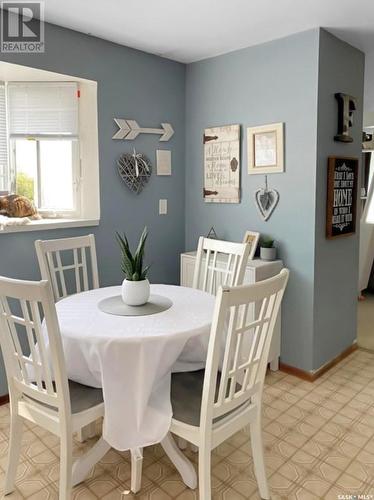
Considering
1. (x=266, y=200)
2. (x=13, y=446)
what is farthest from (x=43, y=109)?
(x=13, y=446)

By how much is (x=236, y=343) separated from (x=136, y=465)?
0.78 metres

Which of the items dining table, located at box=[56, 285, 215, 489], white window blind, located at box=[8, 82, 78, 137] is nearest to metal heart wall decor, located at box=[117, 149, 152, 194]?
white window blind, located at box=[8, 82, 78, 137]

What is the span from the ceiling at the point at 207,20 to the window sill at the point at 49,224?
4.04 ft

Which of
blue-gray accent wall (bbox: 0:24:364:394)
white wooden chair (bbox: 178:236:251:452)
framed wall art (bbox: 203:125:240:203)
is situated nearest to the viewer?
white wooden chair (bbox: 178:236:251:452)

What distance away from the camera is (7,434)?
2330mm

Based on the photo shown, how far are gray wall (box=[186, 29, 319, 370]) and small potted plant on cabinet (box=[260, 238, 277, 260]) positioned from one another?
66 mm

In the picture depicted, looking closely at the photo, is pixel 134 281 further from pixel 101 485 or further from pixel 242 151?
pixel 242 151

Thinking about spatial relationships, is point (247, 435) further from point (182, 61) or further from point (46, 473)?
point (182, 61)

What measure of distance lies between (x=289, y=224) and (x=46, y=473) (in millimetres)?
2103

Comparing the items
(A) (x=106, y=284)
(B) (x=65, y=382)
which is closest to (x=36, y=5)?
(A) (x=106, y=284)

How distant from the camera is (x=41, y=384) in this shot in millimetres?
1688

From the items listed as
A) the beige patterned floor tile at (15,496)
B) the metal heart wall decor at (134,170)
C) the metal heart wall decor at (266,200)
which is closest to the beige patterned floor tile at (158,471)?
the beige patterned floor tile at (15,496)

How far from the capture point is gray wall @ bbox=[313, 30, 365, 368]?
284cm

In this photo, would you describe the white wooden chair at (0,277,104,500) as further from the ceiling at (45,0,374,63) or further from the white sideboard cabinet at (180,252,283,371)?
the ceiling at (45,0,374,63)
